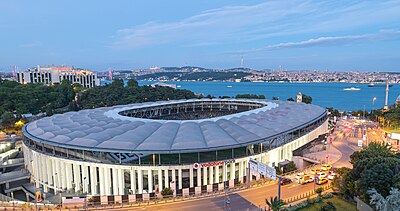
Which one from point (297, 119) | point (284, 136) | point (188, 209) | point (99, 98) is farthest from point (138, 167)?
point (99, 98)

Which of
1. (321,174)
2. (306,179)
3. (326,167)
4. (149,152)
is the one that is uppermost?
(149,152)

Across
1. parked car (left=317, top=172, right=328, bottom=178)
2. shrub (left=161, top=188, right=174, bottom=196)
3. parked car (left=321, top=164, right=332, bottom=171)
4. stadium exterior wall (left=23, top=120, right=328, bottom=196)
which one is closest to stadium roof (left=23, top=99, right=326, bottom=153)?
stadium exterior wall (left=23, top=120, right=328, bottom=196)

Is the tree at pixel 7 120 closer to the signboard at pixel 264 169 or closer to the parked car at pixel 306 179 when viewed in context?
the signboard at pixel 264 169

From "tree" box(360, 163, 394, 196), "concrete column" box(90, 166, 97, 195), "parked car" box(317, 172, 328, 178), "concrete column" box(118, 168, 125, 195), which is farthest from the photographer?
"parked car" box(317, 172, 328, 178)

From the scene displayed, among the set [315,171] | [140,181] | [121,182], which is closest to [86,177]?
[121,182]

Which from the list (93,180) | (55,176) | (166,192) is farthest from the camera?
(55,176)

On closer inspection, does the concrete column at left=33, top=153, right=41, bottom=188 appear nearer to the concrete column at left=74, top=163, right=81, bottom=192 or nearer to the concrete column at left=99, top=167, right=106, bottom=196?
the concrete column at left=74, top=163, right=81, bottom=192

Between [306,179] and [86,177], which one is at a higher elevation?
[86,177]

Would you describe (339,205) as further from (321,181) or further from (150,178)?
(150,178)
